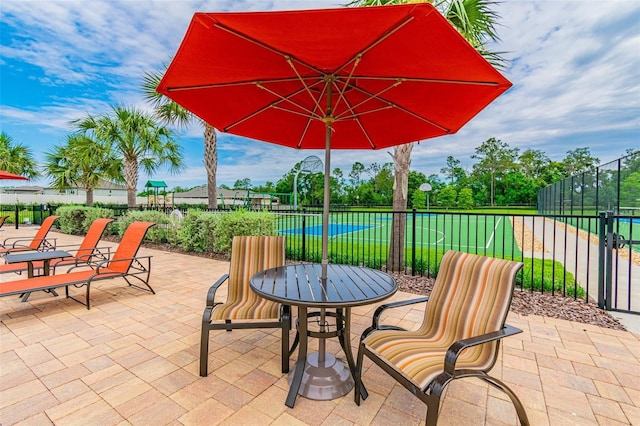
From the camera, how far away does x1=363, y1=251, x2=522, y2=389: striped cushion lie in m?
1.67

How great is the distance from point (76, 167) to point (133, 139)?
5.15m

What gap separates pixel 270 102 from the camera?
8.56ft

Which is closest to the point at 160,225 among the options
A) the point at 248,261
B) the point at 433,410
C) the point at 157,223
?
the point at 157,223

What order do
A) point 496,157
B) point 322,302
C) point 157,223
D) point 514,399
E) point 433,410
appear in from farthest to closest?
point 496,157
point 157,223
point 322,302
point 514,399
point 433,410

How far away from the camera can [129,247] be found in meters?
4.29

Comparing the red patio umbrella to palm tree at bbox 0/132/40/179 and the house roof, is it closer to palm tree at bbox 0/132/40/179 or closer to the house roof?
the house roof

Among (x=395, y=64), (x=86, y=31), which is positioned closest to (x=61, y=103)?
(x=86, y=31)

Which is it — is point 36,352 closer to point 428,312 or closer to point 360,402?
point 360,402

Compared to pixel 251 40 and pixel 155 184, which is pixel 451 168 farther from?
pixel 251 40

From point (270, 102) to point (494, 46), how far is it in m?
5.23

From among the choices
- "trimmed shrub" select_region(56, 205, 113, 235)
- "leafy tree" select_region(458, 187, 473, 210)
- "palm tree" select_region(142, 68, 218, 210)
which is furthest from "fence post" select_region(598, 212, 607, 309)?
"leafy tree" select_region(458, 187, 473, 210)

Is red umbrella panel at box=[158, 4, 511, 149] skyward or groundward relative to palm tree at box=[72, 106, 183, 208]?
groundward

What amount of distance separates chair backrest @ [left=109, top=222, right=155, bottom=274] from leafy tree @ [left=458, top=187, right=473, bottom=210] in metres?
42.3

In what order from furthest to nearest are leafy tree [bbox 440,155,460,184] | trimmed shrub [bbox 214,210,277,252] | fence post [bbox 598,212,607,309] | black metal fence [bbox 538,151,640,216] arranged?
leafy tree [bbox 440,155,460,184] → black metal fence [bbox 538,151,640,216] → trimmed shrub [bbox 214,210,277,252] → fence post [bbox 598,212,607,309]
